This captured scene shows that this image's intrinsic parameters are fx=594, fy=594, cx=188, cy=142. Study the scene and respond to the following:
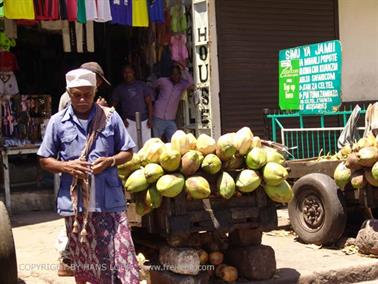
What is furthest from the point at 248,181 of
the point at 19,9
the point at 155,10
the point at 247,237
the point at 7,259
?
the point at 155,10

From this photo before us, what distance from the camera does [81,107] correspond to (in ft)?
13.2

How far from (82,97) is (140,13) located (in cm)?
583

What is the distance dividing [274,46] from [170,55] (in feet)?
6.98

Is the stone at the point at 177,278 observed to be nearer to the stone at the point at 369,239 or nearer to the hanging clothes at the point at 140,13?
the stone at the point at 369,239

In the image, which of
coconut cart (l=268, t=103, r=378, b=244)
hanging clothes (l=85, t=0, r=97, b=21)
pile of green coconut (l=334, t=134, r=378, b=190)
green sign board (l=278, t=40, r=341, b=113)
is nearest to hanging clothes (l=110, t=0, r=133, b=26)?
hanging clothes (l=85, t=0, r=97, b=21)

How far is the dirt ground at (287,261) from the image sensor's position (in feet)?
17.7

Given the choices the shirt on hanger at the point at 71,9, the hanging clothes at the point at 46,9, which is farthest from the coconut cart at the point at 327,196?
the hanging clothes at the point at 46,9

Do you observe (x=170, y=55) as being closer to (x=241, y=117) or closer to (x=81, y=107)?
(x=241, y=117)

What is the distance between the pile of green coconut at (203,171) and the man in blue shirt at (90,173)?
0.56 metres

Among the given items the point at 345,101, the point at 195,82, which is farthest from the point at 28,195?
the point at 345,101

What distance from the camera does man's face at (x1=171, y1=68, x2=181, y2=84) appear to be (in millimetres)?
9997

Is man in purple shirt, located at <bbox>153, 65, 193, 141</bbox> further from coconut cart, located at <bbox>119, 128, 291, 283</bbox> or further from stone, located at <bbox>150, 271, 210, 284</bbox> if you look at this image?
stone, located at <bbox>150, 271, 210, 284</bbox>

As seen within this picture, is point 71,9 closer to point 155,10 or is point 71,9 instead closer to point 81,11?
point 81,11

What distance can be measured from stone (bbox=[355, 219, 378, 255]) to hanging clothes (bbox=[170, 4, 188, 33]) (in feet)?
17.2
